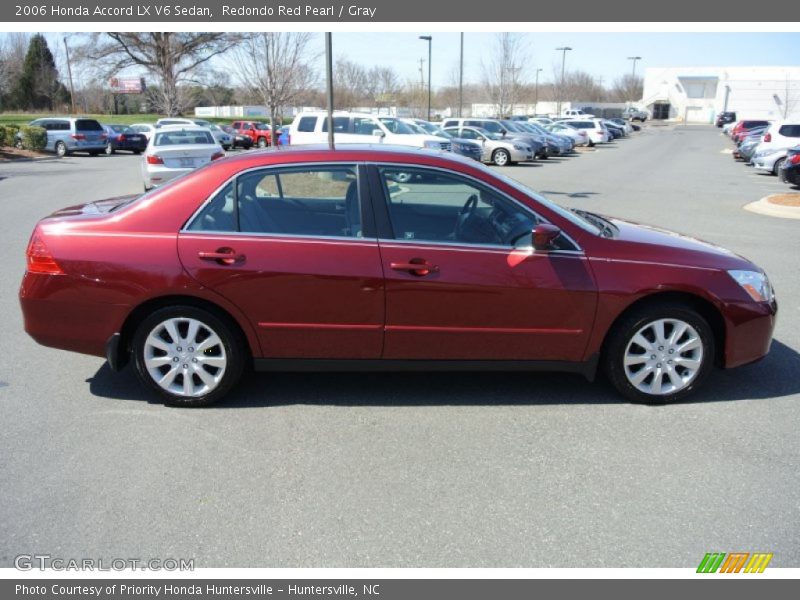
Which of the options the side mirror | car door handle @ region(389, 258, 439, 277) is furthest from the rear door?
the side mirror

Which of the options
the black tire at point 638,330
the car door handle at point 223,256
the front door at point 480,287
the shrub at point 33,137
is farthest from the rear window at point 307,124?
the shrub at point 33,137

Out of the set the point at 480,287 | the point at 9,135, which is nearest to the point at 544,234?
the point at 480,287

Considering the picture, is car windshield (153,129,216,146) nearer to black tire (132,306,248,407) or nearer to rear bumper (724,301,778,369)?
black tire (132,306,248,407)

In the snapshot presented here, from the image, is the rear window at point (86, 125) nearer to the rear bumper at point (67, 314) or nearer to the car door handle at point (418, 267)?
the rear bumper at point (67, 314)

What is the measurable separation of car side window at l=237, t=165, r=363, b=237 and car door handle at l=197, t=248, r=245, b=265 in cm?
18

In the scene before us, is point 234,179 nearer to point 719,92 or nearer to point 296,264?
point 296,264

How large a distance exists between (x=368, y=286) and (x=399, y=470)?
46.2 inches

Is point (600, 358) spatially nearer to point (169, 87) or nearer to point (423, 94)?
point (169, 87)

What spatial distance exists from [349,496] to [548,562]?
1050 millimetres

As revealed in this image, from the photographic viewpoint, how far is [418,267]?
4.14 metres

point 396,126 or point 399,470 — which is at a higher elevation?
point 396,126

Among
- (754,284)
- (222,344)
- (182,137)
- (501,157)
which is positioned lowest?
(501,157)

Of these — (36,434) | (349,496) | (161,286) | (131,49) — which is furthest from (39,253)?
(131,49)

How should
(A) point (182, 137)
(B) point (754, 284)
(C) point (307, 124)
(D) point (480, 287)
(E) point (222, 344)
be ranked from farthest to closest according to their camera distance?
(C) point (307, 124), (A) point (182, 137), (B) point (754, 284), (E) point (222, 344), (D) point (480, 287)
